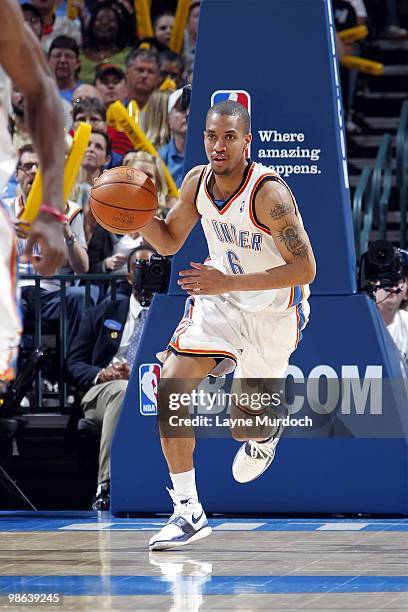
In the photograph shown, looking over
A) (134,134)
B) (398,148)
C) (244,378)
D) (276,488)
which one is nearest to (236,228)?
(244,378)

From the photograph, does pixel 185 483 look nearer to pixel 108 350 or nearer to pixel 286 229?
pixel 286 229

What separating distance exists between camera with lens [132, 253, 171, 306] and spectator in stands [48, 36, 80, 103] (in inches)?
167

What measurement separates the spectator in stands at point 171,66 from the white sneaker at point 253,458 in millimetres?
5380

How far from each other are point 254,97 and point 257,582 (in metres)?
3.17

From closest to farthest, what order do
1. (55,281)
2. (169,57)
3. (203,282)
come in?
(203,282), (55,281), (169,57)

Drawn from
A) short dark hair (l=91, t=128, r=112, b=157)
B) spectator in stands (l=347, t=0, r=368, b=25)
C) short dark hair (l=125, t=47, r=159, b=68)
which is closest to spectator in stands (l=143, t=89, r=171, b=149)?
short dark hair (l=91, t=128, r=112, b=157)

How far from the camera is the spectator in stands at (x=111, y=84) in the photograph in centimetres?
1156

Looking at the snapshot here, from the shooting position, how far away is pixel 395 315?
28.5 ft

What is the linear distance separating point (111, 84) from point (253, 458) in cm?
550

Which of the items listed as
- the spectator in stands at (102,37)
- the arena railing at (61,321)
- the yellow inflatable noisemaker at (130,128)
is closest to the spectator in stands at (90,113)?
the yellow inflatable noisemaker at (130,128)

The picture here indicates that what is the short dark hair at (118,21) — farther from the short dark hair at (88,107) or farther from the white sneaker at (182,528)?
the white sneaker at (182,528)

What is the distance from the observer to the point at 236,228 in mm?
6543

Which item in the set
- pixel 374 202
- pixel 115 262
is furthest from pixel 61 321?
pixel 374 202

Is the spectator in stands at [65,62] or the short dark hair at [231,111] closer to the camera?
the short dark hair at [231,111]
